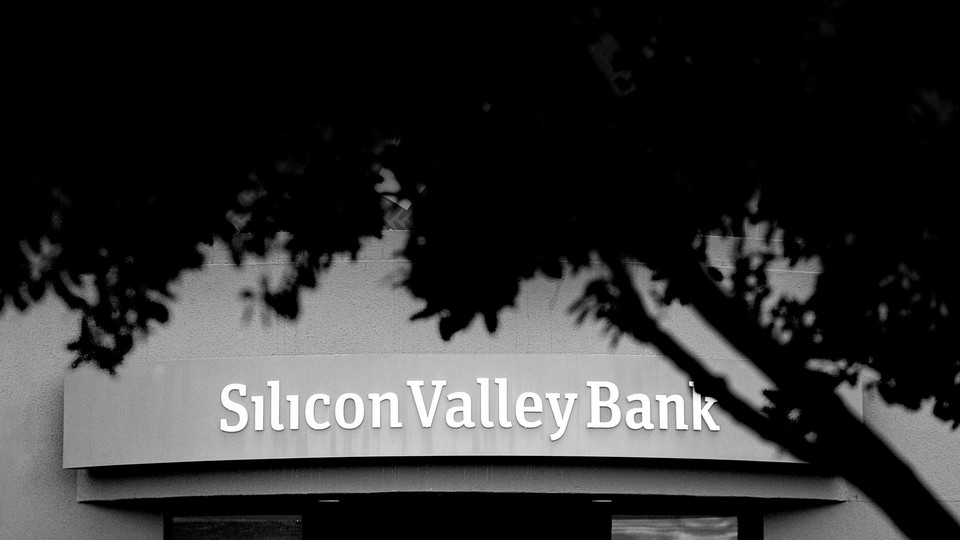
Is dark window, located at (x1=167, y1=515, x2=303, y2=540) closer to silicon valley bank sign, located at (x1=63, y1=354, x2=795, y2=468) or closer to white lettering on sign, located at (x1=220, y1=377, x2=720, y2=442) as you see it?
silicon valley bank sign, located at (x1=63, y1=354, x2=795, y2=468)

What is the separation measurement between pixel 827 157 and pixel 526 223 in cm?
90

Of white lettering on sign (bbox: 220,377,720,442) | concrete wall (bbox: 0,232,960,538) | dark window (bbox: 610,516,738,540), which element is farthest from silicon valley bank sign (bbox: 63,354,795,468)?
dark window (bbox: 610,516,738,540)

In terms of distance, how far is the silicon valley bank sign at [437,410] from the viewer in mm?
10406

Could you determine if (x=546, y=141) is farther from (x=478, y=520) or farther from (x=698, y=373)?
(x=478, y=520)

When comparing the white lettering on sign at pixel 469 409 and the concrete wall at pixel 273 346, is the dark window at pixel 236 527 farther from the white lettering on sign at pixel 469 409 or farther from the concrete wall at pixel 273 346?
the white lettering on sign at pixel 469 409

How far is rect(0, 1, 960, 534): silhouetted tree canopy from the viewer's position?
12.1 feet

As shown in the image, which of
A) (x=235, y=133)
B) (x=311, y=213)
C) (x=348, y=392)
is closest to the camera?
(x=235, y=133)

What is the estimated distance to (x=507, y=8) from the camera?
12.2 feet

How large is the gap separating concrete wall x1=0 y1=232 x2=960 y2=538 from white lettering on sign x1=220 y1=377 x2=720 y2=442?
2.16 feet

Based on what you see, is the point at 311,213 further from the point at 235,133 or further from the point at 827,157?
the point at 827,157

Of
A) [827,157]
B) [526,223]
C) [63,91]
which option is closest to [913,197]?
[827,157]

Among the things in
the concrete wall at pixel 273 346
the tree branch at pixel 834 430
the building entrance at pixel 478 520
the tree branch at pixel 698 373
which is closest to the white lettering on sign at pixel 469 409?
the concrete wall at pixel 273 346

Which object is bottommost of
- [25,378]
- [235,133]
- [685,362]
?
[685,362]

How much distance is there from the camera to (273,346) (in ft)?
36.9
